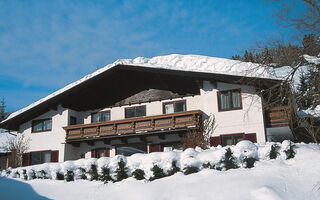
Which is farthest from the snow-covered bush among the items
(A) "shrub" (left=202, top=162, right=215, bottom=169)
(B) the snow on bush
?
(A) "shrub" (left=202, top=162, right=215, bottom=169)

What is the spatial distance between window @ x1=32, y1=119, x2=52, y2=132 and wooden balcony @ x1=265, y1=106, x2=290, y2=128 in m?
14.5

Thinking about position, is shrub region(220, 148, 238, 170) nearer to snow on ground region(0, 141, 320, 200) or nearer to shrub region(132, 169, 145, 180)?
snow on ground region(0, 141, 320, 200)

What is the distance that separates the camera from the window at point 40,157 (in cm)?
2205

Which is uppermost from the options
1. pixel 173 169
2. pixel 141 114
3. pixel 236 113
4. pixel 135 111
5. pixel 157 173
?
pixel 135 111

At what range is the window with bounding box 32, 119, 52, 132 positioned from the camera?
75.1 feet

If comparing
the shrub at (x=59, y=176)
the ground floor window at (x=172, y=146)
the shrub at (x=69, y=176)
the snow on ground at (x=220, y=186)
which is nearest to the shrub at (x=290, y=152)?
the snow on ground at (x=220, y=186)

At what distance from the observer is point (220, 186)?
8.98 m

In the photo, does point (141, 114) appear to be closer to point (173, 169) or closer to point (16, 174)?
point (16, 174)

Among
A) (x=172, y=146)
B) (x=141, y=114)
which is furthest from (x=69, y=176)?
(x=141, y=114)

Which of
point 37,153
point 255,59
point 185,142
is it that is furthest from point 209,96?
point 37,153

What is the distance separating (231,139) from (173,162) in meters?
7.38

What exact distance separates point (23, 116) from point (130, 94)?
305 inches

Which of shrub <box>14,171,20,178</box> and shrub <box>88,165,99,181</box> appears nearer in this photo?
shrub <box>88,165,99,181</box>

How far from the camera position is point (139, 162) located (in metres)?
11.7
